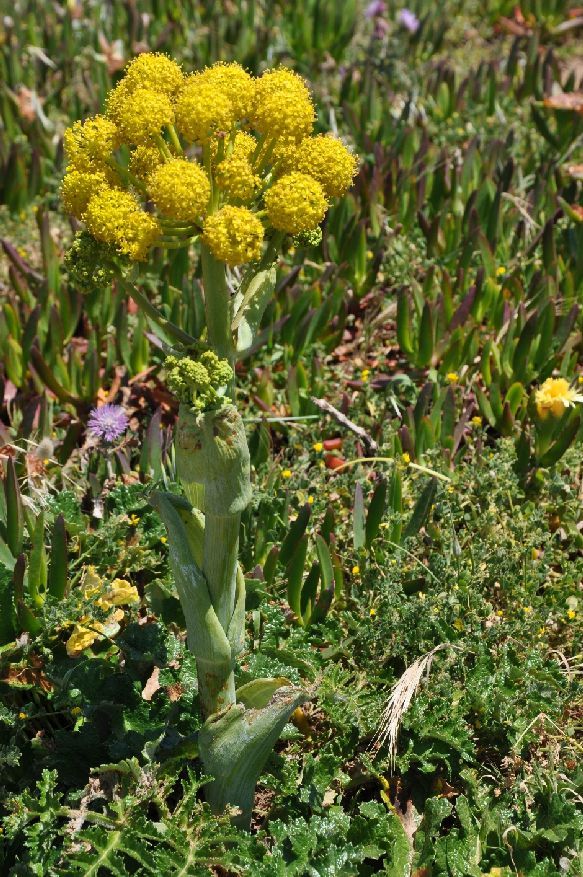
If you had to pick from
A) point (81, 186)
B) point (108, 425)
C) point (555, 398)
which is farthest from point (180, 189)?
point (555, 398)

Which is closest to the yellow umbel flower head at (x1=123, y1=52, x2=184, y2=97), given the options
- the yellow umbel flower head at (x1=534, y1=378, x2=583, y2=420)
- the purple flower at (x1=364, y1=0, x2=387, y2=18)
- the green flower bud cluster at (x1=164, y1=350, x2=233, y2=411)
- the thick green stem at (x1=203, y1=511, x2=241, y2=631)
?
the green flower bud cluster at (x1=164, y1=350, x2=233, y2=411)

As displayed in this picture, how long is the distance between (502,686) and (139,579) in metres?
1.12

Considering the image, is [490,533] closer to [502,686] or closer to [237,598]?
[502,686]

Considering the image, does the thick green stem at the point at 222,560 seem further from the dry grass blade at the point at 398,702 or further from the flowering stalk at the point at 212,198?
the dry grass blade at the point at 398,702

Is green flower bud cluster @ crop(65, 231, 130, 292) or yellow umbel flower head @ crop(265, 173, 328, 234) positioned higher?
yellow umbel flower head @ crop(265, 173, 328, 234)

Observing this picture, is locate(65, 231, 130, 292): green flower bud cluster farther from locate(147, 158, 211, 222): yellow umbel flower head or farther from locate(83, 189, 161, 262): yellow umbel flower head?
locate(147, 158, 211, 222): yellow umbel flower head

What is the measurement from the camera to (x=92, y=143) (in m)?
1.83

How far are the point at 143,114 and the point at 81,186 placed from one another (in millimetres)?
181

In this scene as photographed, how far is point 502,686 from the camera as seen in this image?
98.6 inches

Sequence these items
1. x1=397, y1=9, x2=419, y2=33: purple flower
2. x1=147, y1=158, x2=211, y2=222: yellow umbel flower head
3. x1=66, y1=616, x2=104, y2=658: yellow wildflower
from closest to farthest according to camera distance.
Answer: x1=147, y1=158, x2=211, y2=222: yellow umbel flower head
x1=66, y1=616, x2=104, y2=658: yellow wildflower
x1=397, y1=9, x2=419, y2=33: purple flower

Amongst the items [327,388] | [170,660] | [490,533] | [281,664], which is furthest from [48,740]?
[327,388]

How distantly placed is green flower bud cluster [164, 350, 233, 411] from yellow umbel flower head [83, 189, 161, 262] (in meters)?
0.22

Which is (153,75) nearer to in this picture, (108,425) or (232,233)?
(232,233)

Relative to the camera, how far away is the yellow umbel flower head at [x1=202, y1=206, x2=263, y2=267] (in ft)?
5.59
